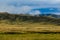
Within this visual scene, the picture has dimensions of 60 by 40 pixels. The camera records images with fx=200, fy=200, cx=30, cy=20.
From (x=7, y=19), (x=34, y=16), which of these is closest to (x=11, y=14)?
(x=7, y=19)

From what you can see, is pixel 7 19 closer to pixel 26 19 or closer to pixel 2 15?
pixel 2 15

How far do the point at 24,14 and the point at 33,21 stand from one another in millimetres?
23051

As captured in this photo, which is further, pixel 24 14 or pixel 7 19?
pixel 24 14

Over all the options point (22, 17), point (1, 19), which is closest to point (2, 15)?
point (1, 19)

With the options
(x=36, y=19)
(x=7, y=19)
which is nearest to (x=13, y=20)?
(x=7, y=19)

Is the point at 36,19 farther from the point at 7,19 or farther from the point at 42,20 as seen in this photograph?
the point at 7,19

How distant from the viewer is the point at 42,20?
172m

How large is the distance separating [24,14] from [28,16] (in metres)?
8.69

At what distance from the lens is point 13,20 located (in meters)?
173

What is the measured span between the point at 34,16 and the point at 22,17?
35.8 ft

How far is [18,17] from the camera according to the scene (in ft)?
586

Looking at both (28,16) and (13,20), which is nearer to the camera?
(13,20)

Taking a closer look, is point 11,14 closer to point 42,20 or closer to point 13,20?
point 13,20

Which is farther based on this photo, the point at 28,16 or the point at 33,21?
the point at 28,16
